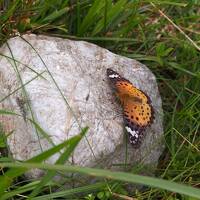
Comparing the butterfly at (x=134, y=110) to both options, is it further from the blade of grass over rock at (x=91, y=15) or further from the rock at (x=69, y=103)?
the blade of grass over rock at (x=91, y=15)

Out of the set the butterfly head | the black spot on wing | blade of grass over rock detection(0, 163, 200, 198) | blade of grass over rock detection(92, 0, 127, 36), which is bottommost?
the black spot on wing

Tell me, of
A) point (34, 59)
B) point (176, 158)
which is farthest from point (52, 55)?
point (176, 158)

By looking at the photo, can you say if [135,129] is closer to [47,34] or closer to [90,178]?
[90,178]

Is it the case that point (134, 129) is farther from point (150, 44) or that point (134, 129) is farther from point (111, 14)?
point (150, 44)

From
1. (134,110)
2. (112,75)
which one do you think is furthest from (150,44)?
(134,110)

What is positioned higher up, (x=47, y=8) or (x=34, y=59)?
(x=47, y=8)

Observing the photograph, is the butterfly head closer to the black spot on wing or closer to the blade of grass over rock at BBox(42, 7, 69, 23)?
the black spot on wing

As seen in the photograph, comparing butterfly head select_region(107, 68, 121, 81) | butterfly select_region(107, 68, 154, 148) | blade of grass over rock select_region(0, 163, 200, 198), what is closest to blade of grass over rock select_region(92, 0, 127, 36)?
butterfly head select_region(107, 68, 121, 81)
